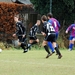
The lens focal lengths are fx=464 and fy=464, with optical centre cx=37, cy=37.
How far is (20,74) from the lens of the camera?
Result: 1227 cm

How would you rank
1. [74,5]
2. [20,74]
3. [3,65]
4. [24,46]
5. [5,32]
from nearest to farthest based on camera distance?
[20,74] < [3,65] < [24,46] < [5,32] < [74,5]

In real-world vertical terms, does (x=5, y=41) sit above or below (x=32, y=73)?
below

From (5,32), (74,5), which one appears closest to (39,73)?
(5,32)

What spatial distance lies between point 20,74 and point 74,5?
23.1m

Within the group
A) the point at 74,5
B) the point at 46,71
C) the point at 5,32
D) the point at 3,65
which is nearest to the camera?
the point at 46,71

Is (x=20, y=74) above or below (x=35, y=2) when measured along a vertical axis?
above

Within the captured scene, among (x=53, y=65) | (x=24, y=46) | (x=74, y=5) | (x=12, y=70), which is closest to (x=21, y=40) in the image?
(x=24, y=46)

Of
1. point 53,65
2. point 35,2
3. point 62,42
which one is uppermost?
point 53,65

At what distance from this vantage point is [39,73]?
1257 centimetres

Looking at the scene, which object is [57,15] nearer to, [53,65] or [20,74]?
[53,65]

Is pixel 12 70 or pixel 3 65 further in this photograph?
pixel 3 65

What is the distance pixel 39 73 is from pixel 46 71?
553mm

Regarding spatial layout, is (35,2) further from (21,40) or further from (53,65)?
(53,65)

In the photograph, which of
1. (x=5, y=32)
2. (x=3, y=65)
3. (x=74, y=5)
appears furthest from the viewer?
(x=74, y=5)
